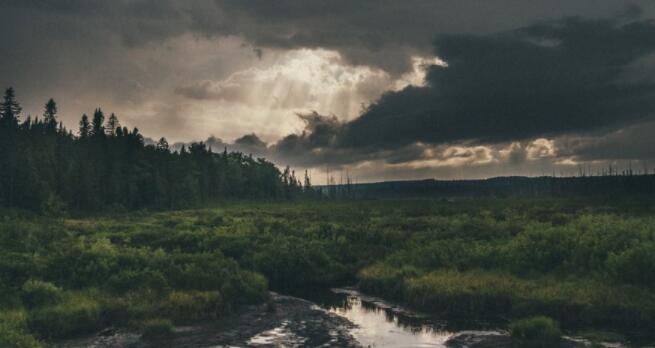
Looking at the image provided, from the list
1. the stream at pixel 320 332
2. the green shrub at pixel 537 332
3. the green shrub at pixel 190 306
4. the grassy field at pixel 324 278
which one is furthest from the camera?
the green shrub at pixel 190 306

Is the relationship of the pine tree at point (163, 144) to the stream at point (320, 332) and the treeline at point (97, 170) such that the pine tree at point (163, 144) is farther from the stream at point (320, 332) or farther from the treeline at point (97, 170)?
the stream at point (320, 332)

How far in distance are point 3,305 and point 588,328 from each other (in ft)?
81.4

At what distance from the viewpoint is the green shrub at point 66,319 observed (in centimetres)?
2125

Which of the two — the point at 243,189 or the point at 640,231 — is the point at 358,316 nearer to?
the point at 640,231

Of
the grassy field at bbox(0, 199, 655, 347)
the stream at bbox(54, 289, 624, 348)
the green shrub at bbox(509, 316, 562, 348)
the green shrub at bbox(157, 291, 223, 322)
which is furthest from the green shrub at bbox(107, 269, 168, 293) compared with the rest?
the green shrub at bbox(509, 316, 562, 348)

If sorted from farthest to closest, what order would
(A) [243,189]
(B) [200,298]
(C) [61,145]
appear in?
(A) [243,189]
(C) [61,145]
(B) [200,298]

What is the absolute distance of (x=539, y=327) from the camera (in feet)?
68.0

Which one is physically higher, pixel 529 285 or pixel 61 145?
pixel 61 145

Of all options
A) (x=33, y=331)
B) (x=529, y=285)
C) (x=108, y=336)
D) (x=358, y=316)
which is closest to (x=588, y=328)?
(x=529, y=285)

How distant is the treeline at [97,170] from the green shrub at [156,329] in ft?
217

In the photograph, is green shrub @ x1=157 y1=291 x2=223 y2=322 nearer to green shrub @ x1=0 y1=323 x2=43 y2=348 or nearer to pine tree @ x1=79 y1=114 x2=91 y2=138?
green shrub @ x1=0 y1=323 x2=43 y2=348

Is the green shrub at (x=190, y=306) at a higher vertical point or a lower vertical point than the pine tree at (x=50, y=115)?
lower

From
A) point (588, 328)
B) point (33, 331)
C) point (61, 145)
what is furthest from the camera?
point (61, 145)

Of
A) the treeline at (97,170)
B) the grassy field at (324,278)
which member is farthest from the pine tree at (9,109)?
the grassy field at (324,278)
